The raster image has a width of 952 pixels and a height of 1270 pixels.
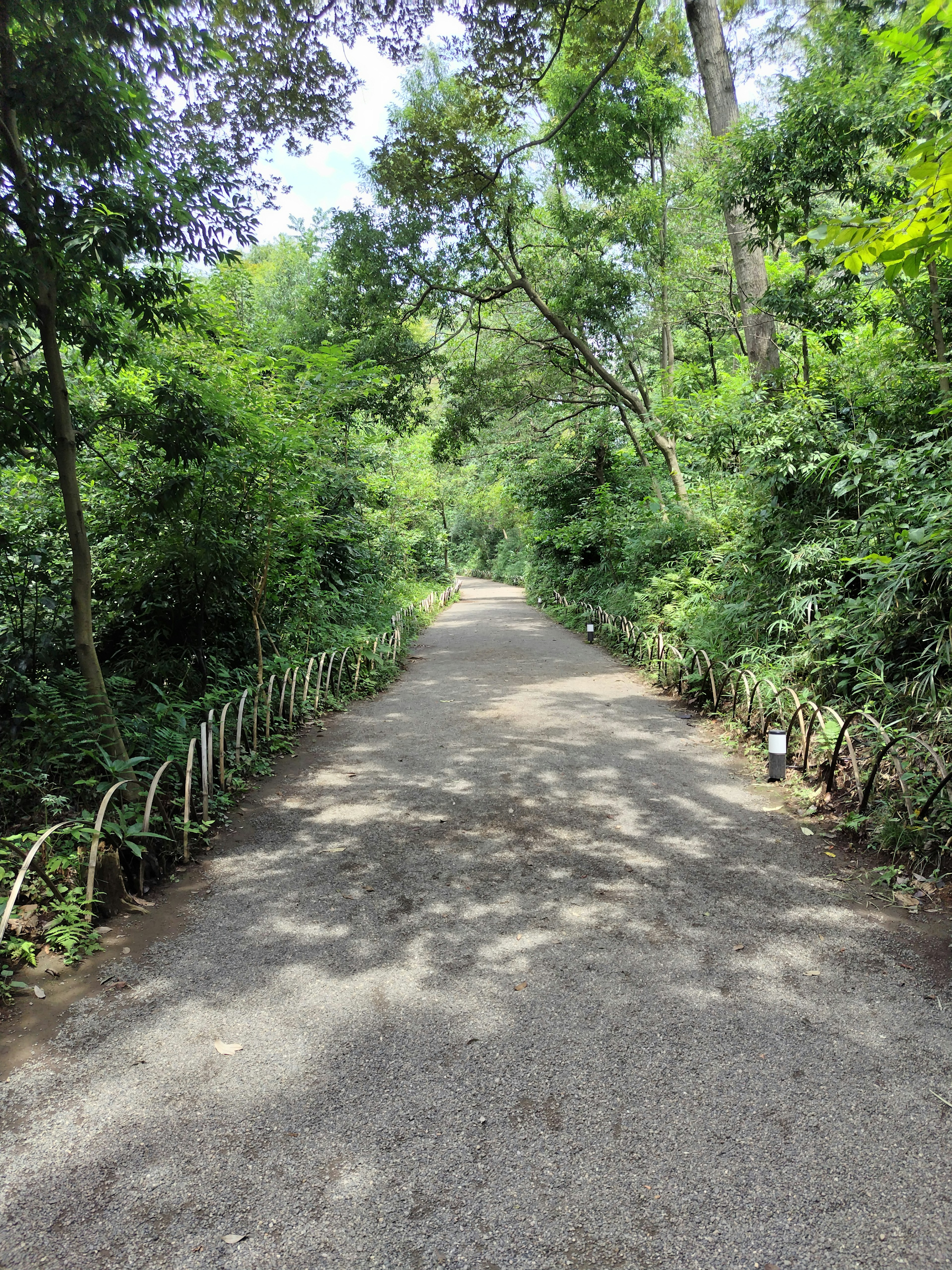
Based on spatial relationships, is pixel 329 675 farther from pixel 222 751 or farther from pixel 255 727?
pixel 222 751

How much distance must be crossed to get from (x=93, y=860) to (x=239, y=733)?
2.39 m

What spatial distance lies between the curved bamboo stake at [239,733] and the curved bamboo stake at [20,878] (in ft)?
7.86

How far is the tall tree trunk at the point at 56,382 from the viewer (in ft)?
12.2

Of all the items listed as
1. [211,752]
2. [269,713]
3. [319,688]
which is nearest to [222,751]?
[211,752]

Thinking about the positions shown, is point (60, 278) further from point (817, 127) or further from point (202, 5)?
point (817, 127)

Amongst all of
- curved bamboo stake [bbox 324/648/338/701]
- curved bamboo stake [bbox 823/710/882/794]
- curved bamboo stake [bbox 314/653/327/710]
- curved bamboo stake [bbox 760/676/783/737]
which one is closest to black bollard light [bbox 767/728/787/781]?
curved bamboo stake [bbox 823/710/882/794]

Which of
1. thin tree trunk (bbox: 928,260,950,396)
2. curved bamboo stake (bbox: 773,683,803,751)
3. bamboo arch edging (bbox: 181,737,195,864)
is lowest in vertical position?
bamboo arch edging (bbox: 181,737,195,864)

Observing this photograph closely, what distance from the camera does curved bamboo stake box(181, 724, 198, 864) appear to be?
4.58 meters

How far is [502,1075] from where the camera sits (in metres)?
2.68

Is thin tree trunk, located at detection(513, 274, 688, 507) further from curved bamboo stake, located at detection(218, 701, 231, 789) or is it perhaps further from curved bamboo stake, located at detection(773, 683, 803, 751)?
curved bamboo stake, located at detection(218, 701, 231, 789)

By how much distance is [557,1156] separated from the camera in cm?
230

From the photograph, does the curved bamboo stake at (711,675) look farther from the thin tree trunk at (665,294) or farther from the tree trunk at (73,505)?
the thin tree trunk at (665,294)

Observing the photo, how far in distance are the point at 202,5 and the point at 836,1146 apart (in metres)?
7.00

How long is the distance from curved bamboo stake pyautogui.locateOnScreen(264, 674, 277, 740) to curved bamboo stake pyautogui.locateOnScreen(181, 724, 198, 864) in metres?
1.84
